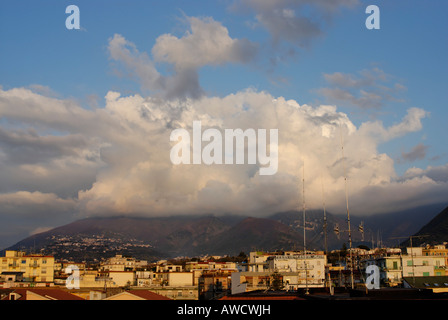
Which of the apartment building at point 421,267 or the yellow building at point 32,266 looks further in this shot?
the yellow building at point 32,266

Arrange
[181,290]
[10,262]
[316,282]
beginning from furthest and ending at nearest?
[10,262]
[316,282]
[181,290]

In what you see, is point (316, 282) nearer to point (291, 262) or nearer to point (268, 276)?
point (291, 262)

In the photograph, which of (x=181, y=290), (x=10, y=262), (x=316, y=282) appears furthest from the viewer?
(x=10, y=262)

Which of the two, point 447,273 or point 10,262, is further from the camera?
point 10,262

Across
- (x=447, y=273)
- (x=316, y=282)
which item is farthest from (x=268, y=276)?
(x=447, y=273)

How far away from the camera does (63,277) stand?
394ft

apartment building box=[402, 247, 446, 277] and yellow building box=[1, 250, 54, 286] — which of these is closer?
apartment building box=[402, 247, 446, 277]

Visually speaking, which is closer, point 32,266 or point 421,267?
point 421,267
